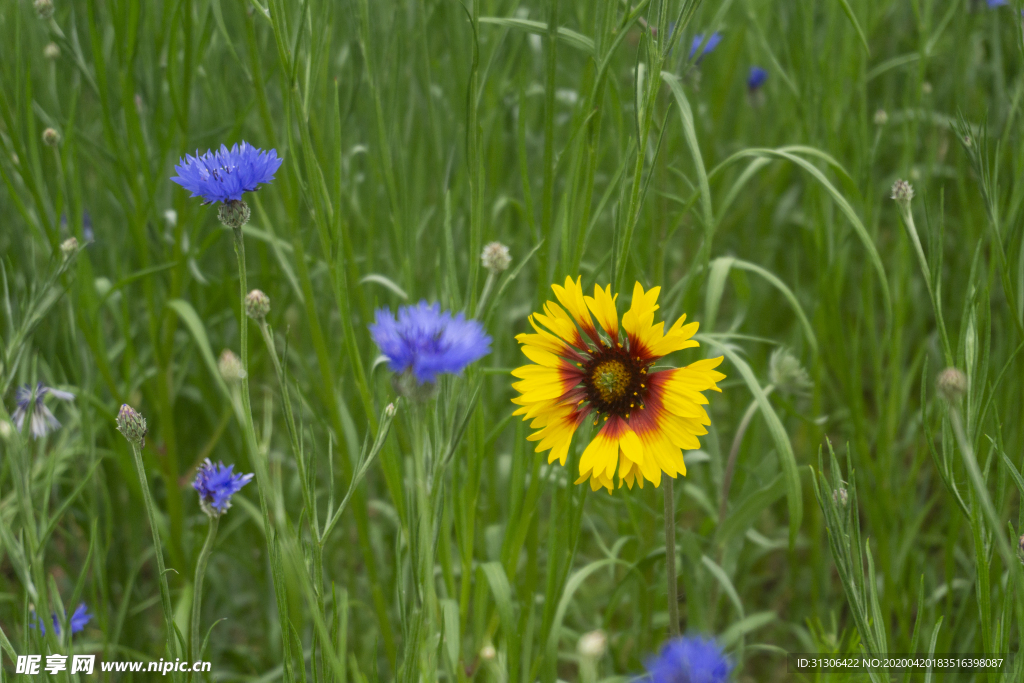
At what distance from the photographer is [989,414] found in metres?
0.88

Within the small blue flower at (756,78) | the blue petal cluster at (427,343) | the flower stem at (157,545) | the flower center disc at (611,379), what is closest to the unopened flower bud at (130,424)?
the flower stem at (157,545)

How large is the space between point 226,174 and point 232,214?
0.04 m

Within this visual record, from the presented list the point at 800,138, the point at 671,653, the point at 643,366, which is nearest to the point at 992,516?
the point at 671,653

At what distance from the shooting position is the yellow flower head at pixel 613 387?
29.4 inches

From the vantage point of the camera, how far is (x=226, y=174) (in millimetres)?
698

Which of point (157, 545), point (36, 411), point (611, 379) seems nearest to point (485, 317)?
point (611, 379)

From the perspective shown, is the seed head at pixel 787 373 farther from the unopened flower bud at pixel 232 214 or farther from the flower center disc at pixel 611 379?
the unopened flower bud at pixel 232 214

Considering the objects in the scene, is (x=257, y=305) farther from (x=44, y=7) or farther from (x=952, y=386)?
(x=44, y=7)

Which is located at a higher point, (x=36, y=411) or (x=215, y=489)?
(x=36, y=411)

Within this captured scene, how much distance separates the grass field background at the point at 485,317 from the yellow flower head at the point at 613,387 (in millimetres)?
51

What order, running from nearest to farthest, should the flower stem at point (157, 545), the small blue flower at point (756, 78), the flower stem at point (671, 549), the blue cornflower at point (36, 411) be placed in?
1. the flower stem at point (157, 545)
2. the flower stem at point (671, 549)
3. the blue cornflower at point (36, 411)
4. the small blue flower at point (756, 78)

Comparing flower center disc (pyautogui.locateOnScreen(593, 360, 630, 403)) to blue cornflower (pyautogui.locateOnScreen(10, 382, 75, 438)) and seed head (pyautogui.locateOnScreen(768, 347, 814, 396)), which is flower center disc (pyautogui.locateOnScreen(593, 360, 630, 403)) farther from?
blue cornflower (pyautogui.locateOnScreen(10, 382, 75, 438))

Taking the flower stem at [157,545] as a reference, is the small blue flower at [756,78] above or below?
above

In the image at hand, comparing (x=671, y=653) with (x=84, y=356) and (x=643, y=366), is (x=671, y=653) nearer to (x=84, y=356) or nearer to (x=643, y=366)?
(x=643, y=366)
